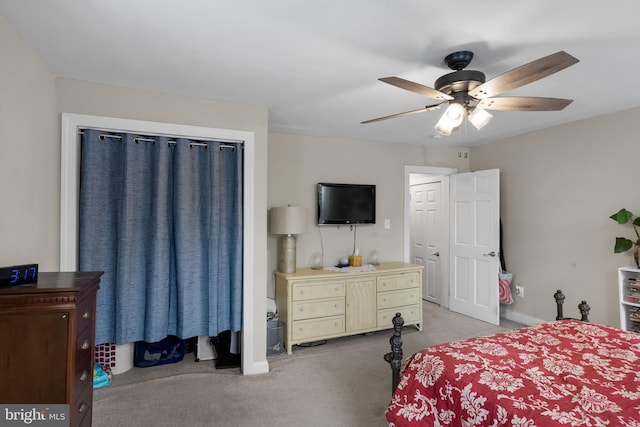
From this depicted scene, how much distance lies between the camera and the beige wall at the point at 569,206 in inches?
126

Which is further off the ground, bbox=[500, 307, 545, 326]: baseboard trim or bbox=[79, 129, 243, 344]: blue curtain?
bbox=[79, 129, 243, 344]: blue curtain

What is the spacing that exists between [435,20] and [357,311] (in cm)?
282

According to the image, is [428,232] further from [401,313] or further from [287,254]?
[287,254]

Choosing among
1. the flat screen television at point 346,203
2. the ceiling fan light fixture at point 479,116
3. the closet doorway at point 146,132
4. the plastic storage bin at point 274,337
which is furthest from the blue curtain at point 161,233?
the ceiling fan light fixture at point 479,116

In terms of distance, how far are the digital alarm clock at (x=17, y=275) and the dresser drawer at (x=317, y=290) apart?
2.17 meters

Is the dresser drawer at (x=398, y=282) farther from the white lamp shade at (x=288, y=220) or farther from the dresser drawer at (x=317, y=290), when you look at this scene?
the white lamp shade at (x=288, y=220)

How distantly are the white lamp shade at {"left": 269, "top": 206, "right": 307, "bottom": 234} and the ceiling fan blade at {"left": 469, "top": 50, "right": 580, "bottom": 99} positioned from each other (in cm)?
199

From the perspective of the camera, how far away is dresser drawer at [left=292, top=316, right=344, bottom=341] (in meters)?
Result: 3.35

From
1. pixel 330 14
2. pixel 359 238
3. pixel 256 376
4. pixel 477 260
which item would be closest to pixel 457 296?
pixel 477 260

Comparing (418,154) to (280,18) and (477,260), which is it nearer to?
(477,260)

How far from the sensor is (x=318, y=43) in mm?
1919

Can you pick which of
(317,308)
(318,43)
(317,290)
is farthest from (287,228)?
(318,43)

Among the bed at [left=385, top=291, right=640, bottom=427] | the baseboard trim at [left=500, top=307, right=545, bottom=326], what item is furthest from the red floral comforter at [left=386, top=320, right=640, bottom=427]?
the baseboard trim at [left=500, top=307, right=545, bottom=326]

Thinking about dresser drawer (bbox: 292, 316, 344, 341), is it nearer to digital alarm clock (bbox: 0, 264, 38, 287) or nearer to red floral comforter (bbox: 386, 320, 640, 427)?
red floral comforter (bbox: 386, 320, 640, 427)
